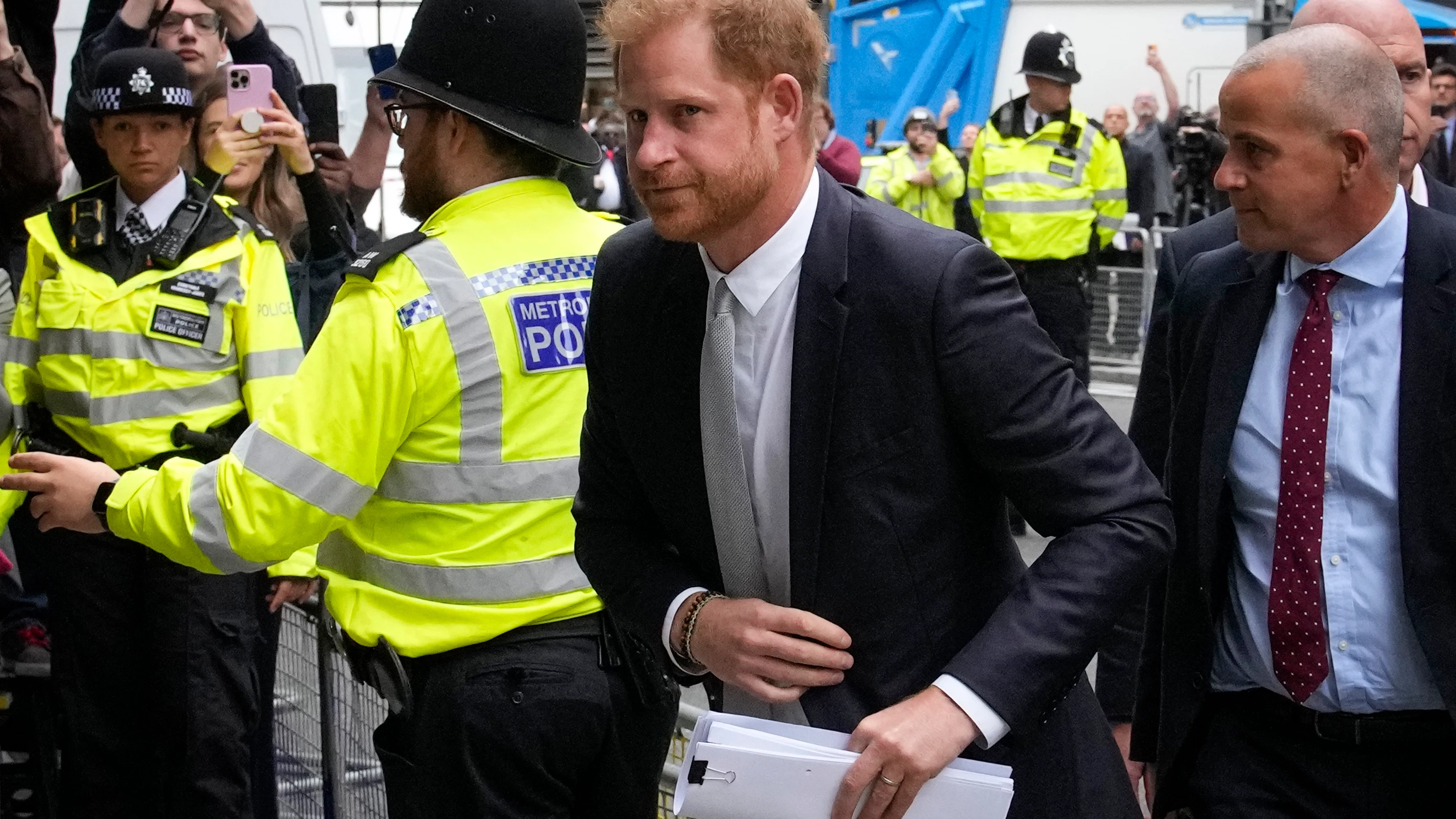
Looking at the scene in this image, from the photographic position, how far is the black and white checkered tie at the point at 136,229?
413cm

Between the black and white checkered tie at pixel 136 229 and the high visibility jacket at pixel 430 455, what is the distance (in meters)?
1.42

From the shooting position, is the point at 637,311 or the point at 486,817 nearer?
the point at 637,311

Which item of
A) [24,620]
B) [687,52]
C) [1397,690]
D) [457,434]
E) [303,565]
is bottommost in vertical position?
[24,620]

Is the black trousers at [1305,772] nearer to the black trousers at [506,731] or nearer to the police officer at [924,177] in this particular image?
the black trousers at [506,731]

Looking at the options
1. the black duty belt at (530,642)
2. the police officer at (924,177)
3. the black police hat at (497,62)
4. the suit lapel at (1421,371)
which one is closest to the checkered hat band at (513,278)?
the black police hat at (497,62)

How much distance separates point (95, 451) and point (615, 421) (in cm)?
217

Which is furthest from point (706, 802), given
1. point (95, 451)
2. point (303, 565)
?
point (95, 451)

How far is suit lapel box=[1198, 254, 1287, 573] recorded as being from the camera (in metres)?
2.59

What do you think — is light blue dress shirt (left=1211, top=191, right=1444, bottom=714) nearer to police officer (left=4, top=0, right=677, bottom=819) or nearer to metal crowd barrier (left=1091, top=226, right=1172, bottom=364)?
police officer (left=4, top=0, right=677, bottom=819)

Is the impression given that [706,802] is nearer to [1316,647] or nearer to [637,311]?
[637,311]

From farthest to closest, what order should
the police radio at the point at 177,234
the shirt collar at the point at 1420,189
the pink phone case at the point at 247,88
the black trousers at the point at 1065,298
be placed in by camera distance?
1. the black trousers at the point at 1065,298
2. the pink phone case at the point at 247,88
3. the police radio at the point at 177,234
4. the shirt collar at the point at 1420,189

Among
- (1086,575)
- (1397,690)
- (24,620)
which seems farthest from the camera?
(24,620)

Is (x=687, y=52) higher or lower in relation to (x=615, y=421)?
higher

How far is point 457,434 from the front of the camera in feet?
9.23
